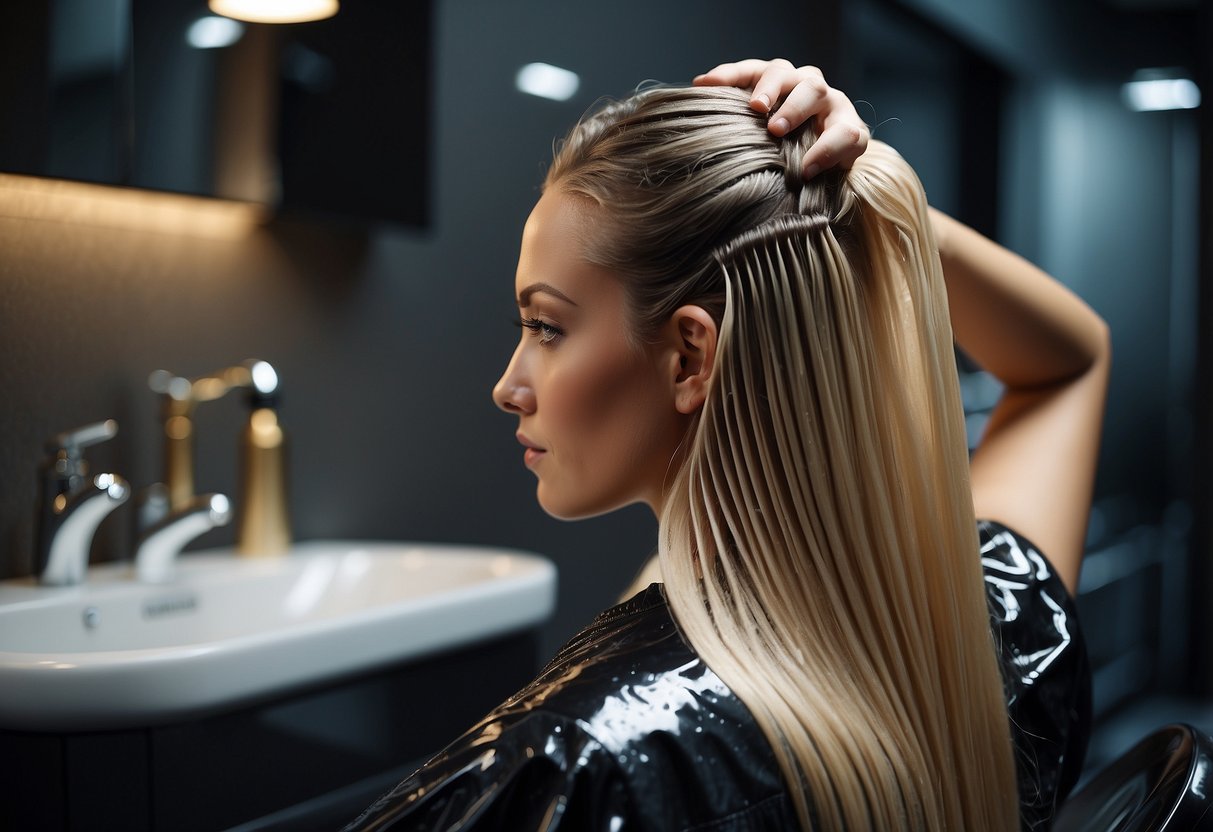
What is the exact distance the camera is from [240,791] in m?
1.09

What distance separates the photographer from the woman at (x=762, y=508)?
655 millimetres

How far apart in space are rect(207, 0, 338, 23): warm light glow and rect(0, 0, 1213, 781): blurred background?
0.7 inches

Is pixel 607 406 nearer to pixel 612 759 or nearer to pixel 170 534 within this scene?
pixel 612 759

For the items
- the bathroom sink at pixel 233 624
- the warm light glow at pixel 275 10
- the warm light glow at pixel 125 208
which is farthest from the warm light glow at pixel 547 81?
the bathroom sink at pixel 233 624

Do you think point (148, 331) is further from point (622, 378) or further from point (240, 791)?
point (622, 378)

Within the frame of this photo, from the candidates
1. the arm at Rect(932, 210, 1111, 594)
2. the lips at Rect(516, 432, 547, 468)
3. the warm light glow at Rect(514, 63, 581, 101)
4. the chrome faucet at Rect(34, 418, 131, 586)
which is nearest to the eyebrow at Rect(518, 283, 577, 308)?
the lips at Rect(516, 432, 547, 468)

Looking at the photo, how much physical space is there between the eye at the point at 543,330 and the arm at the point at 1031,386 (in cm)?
40

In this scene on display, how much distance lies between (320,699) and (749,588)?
1.93 feet

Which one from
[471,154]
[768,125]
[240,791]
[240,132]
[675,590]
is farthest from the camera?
[471,154]

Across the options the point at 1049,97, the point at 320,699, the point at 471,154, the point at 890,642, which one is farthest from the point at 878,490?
the point at 1049,97

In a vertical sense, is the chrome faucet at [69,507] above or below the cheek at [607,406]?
below

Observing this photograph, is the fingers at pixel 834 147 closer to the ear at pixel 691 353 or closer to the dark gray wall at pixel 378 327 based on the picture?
the ear at pixel 691 353

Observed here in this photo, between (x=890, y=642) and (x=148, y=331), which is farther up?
(x=148, y=331)

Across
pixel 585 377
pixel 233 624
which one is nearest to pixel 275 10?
pixel 233 624
